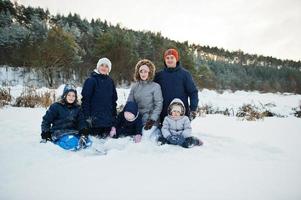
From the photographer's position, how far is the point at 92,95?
5230 millimetres

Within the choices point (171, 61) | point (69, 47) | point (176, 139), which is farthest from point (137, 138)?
point (69, 47)

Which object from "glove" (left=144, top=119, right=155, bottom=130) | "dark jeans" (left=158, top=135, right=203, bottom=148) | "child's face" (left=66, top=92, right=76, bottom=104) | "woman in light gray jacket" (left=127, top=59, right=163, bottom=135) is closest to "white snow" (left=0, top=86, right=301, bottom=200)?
"dark jeans" (left=158, top=135, right=203, bottom=148)

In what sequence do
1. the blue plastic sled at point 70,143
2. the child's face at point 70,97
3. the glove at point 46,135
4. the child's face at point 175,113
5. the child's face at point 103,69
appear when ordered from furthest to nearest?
1. the child's face at point 103,69
2. the child's face at point 175,113
3. the child's face at point 70,97
4. the glove at point 46,135
5. the blue plastic sled at point 70,143

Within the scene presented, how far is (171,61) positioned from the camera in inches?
215

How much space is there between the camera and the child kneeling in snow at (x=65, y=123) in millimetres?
4531

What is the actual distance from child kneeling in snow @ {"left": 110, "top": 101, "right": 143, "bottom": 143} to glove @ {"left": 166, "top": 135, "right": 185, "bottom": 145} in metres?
0.49

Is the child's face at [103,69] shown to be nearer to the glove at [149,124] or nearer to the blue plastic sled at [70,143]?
the glove at [149,124]

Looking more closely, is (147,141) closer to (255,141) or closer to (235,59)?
(255,141)

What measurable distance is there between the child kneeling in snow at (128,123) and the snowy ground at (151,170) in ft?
0.96

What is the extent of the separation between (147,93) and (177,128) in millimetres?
806

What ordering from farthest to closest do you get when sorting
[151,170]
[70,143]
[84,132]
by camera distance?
[84,132], [70,143], [151,170]

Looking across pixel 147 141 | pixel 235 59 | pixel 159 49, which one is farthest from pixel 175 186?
pixel 235 59

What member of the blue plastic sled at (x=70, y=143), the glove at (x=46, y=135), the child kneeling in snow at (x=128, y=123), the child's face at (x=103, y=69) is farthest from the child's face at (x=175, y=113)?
the glove at (x=46, y=135)

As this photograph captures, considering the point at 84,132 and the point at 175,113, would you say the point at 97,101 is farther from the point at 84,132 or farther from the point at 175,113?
the point at 175,113
